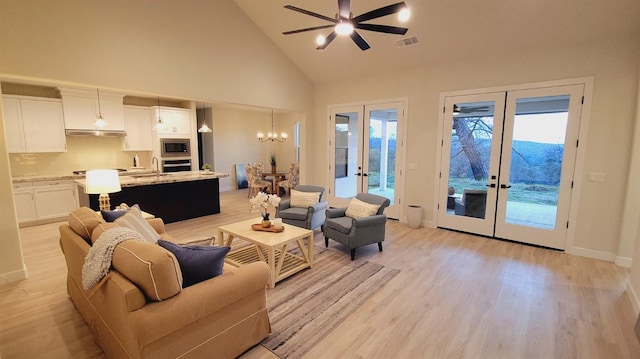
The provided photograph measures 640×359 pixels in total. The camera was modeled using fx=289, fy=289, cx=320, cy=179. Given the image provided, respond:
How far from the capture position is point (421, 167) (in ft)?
18.6

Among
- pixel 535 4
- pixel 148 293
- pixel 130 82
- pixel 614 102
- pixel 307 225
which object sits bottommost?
pixel 307 225

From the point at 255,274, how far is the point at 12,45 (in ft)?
13.6

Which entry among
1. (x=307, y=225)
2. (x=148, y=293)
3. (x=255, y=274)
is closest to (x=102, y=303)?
(x=148, y=293)

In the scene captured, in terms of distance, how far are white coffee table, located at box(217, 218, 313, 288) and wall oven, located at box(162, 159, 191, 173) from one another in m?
4.18

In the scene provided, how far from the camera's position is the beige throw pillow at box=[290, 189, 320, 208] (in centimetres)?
496

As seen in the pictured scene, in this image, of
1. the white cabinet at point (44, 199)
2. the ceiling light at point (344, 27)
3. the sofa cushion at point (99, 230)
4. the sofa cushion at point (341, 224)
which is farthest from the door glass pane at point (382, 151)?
the white cabinet at point (44, 199)

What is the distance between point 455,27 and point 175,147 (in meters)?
6.54

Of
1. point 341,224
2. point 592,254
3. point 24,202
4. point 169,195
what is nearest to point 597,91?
point 592,254

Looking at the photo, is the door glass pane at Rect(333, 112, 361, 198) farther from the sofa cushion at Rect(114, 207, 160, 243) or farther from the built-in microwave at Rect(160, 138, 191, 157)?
the sofa cushion at Rect(114, 207, 160, 243)

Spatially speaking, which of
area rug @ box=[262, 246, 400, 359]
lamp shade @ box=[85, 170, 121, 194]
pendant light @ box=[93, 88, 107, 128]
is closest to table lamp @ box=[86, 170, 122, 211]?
lamp shade @ box=[85, 170, 121, 194]

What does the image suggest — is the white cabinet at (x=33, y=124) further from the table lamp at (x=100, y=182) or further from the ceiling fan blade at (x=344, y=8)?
the ceiling fan blade at (x=344, y=8)

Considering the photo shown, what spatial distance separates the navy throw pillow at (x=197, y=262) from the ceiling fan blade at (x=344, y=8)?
2518mm

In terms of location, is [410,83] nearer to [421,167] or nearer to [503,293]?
[421,167]

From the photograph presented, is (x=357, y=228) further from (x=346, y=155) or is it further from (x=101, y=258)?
(x=346, y=155)
